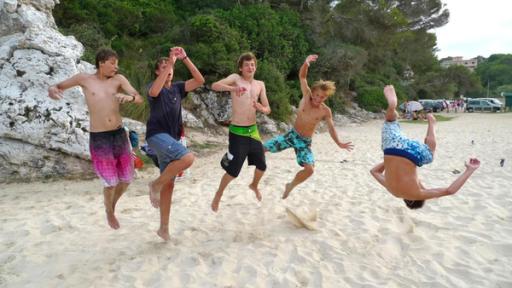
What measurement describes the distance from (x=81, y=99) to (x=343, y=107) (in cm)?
2006

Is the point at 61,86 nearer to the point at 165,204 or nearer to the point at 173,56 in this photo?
the point at 173,56

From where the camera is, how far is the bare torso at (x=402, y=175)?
392cm

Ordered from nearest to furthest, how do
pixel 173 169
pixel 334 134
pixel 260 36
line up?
1. pixel 173 169
2. pixel 334 134
3. pixel 260 36

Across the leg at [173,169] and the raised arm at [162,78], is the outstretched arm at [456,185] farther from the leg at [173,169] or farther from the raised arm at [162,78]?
the raised arm at [162,78]

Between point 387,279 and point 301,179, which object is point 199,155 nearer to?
point 301,179

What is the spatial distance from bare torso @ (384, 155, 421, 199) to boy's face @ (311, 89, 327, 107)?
1.51 meters

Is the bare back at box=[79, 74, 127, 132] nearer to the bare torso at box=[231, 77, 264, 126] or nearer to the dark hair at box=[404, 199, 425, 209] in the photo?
the bare torso at box=[231, 77, 264, 126]

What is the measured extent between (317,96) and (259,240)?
6.81 feet

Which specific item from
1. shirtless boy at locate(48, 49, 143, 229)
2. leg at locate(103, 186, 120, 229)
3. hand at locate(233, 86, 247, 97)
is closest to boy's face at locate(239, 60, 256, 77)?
hand at locate(233, 86, 247, 97)

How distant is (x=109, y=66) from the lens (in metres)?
4.16

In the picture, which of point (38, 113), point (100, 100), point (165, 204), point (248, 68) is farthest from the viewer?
point (38, 113)

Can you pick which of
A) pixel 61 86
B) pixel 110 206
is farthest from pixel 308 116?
pixel 61 86

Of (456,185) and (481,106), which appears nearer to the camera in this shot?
(456,185)

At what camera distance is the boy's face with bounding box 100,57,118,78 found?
414cm
